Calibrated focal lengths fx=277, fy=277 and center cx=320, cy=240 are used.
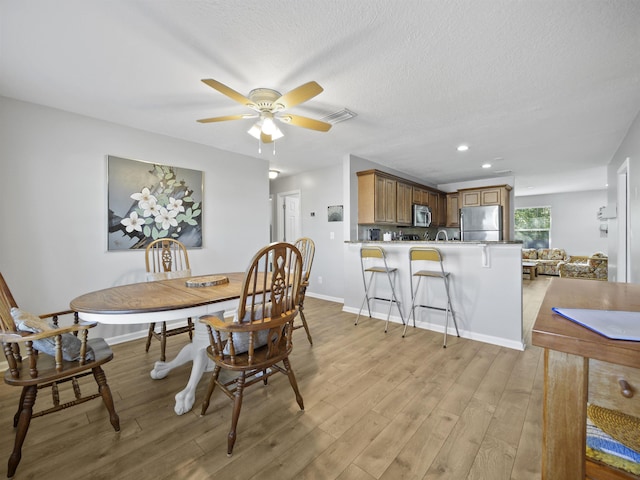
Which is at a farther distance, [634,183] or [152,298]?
[634,183]

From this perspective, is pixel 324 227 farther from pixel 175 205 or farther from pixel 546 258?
pixel 546 258

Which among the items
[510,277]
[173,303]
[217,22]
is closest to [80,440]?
[173,303]

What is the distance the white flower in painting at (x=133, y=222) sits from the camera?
304 cm

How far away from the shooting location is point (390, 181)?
473cm

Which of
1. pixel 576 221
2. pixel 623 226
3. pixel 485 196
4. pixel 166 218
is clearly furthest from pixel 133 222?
pixel 576 221

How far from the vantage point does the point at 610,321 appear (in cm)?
71

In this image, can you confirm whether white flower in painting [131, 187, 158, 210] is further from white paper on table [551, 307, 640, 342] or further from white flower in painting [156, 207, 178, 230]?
white paper on table [551, 307, 640, 342]

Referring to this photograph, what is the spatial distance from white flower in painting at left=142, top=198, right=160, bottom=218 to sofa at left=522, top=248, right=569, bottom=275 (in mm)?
8878

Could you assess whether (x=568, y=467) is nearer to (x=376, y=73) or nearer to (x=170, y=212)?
(x=376, y=73)

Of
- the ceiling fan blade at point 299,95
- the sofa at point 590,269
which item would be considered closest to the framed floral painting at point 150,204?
the ceiling fan blade at point 299,95

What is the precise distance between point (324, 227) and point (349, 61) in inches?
126

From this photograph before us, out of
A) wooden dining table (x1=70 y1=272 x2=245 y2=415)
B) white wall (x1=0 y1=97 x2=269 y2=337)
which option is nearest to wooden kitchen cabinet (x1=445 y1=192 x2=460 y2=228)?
white wall (x1=0 y1=97 x2=269 y2=337)

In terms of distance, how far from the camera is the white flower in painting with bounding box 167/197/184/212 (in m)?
3.36

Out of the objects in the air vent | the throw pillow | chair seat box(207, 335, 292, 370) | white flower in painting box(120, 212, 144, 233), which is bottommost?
chair seat box(207, 335, 292, 370)
